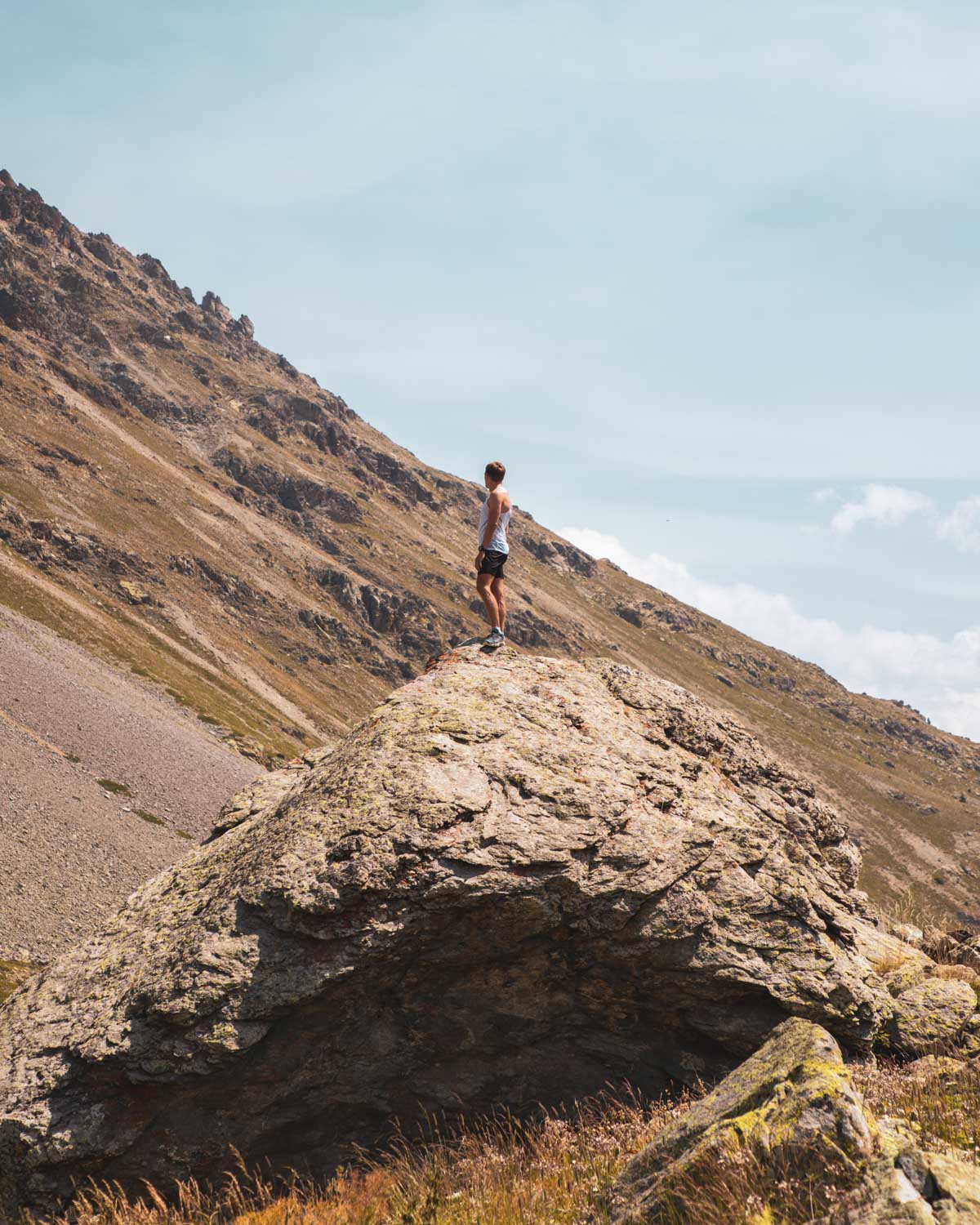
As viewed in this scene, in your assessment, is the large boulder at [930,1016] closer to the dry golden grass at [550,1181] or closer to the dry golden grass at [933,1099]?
the dry golden grass at [550,1181]

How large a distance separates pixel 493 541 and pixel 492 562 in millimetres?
470

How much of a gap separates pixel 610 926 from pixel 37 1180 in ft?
25.7

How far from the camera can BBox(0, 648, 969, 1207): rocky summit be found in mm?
9594

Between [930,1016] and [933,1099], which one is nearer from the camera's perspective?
[933,1099]

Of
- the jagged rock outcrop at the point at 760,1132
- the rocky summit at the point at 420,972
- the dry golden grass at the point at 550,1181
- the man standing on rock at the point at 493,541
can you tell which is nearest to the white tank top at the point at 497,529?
the man standing on rock at the point at 493,541

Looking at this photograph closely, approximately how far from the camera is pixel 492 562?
15820 millimetres

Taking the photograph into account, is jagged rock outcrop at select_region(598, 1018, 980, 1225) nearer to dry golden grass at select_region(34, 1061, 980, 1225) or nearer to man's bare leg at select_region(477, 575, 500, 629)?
dry golden grass at select_region(34, 1061, 980, 1225)

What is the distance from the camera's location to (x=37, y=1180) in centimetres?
935

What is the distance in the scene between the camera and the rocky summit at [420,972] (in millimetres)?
9594

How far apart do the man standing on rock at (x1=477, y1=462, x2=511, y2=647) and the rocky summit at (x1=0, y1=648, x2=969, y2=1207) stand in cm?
446

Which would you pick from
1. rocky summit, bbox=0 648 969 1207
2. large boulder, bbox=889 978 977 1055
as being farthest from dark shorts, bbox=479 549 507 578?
large boulder, bbox=889 978 977 1055

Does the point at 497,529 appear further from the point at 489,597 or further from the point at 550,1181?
the point at 550,1181

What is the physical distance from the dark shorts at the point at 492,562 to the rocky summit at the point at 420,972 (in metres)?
4.65

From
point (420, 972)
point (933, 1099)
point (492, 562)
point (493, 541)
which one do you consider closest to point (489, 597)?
point (492, 562)
